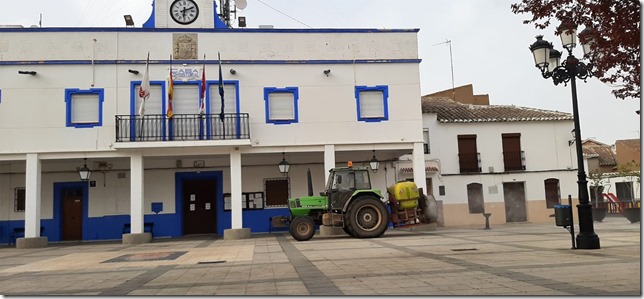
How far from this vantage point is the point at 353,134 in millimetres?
18844

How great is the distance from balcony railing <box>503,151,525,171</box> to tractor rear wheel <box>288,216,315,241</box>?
12.5 metres

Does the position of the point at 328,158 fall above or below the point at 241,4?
below

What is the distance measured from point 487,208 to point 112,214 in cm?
1614

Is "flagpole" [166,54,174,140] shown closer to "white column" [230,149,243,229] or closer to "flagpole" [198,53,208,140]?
"flagpole" [198,53,208,140]

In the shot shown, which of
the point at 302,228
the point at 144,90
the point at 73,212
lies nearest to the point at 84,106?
the point at 144,90

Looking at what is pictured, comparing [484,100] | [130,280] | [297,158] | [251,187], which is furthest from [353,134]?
[484,100]

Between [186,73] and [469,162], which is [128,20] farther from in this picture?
[469,162]

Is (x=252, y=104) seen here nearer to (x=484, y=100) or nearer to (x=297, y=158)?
(x=297, y=158)

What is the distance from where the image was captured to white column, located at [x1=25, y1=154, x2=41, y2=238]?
17.4 m

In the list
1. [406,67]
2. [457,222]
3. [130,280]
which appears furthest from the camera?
[457,222]

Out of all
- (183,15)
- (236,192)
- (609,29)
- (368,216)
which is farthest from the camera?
(183,15)

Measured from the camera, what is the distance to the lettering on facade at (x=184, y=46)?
18547 millimetres

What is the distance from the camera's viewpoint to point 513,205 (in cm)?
2455

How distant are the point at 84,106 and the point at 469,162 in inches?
643
